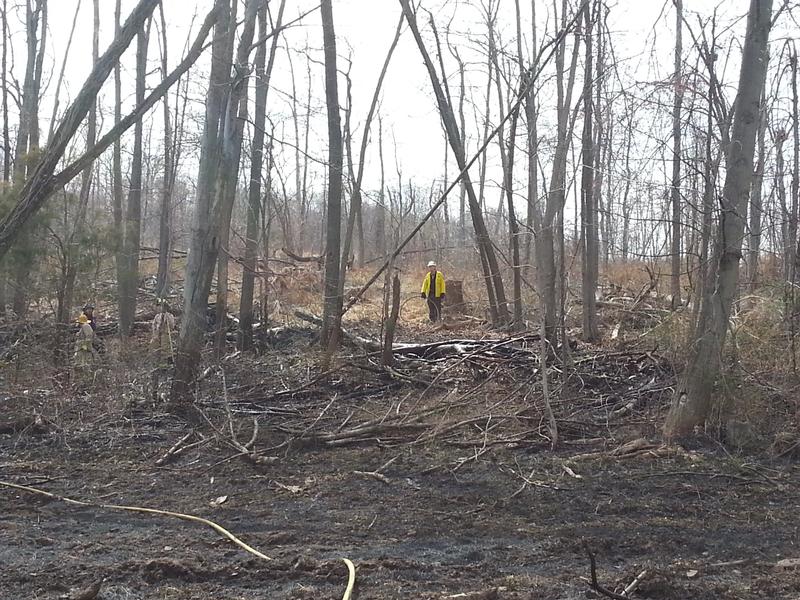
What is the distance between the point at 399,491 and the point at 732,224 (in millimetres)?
3777

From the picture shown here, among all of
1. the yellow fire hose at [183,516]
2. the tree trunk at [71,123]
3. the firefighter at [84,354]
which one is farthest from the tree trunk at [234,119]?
the yellow fire hose at [183,516]

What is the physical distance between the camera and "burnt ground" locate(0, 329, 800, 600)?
419 cm

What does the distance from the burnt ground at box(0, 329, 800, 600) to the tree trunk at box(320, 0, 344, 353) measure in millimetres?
2263

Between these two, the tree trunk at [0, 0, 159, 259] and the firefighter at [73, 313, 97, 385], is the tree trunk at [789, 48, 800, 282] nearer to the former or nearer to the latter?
→ the tree trunk at [0, 0, 159, 259]

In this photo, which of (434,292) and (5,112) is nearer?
(434,292)

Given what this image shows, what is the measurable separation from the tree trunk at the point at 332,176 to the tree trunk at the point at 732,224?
236 inches

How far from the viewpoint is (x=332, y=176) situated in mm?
12336

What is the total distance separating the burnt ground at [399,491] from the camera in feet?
13.8

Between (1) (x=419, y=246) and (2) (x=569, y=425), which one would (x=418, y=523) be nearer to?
(2) (x=569, y=425)

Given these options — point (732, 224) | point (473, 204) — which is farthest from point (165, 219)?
point (732, 224)

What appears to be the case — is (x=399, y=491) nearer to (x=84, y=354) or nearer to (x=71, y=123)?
(x=71, y=123)

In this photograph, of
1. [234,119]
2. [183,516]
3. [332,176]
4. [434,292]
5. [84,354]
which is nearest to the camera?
[183,516]

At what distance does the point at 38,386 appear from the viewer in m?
8.55

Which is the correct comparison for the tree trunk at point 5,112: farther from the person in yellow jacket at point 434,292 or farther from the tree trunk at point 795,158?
Result: the tree trunk at point 795,158
